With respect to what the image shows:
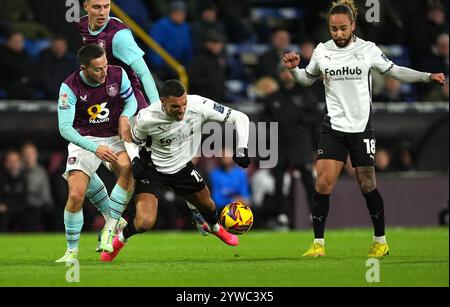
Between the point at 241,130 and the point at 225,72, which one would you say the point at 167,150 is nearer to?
the point at 241,130

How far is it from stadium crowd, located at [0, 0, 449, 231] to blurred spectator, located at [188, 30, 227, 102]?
2 cm

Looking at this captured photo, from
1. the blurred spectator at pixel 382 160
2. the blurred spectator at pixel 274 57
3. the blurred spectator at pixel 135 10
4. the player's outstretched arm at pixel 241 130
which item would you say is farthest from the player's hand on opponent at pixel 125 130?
the blurred spectator at pixel 135 10

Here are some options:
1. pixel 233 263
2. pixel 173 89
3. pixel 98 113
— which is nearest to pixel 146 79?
pixel 98 113

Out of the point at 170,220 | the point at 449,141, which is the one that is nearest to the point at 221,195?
the point at 170,220

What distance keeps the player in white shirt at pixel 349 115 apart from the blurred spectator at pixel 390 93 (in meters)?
7.96

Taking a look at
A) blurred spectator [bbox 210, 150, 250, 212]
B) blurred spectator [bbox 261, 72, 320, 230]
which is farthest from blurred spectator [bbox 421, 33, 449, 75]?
blurred spectator [bbox 210, 150, 250, 212]

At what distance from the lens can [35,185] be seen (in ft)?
55.9

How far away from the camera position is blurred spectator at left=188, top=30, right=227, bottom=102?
18203 millimetres

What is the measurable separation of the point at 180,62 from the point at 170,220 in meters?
2.98

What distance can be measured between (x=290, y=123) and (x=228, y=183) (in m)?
1.33

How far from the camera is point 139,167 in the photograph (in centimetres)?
1108

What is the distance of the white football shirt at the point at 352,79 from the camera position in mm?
10953

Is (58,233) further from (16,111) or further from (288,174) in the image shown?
(288,174)

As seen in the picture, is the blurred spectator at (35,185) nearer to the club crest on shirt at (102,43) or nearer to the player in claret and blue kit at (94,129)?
the club crest on shirt at (102,43)
